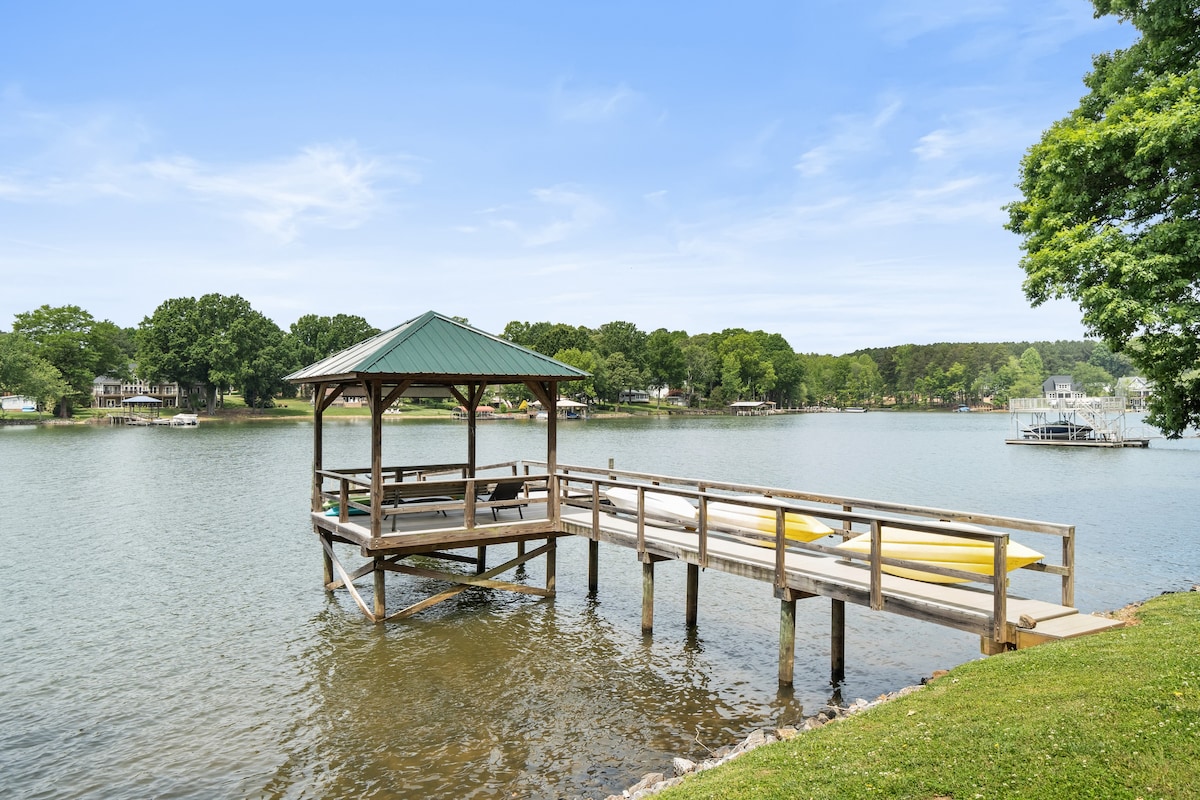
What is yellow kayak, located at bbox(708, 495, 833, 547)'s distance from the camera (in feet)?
39.9

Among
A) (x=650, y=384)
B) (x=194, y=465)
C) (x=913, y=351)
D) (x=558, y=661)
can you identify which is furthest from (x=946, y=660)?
(x=913, y=351)

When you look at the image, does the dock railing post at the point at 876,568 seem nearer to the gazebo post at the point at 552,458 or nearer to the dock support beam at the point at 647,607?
the dock support beam at the point at 647,607

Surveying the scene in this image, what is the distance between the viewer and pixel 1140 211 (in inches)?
595

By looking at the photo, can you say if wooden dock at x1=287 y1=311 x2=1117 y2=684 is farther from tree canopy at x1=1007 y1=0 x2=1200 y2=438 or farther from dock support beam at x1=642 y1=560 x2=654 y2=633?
tree canopy at x1=1007 y1=0 x2=1200 y2=438

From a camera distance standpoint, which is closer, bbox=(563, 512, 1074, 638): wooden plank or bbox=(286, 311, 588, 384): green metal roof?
bbox=(563, 512, 1074, 638): wooden plank

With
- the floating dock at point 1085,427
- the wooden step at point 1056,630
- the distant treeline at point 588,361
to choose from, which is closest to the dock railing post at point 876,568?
the wooden step at point 1056,630

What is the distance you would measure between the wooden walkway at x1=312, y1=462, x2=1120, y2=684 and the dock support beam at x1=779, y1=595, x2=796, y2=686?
0.7 inches

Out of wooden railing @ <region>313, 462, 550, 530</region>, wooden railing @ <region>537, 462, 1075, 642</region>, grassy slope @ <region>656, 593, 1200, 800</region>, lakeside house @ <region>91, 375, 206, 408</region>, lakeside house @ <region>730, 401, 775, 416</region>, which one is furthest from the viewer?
lakeside house @ <region>730, 401, 775, 416</region>

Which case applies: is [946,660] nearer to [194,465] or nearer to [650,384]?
[194,465]

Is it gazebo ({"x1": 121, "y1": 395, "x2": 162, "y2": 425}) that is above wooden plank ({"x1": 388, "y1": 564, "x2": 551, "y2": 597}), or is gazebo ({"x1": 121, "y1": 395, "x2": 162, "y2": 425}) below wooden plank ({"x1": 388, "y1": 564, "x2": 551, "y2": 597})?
above

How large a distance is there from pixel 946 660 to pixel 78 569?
20.1m

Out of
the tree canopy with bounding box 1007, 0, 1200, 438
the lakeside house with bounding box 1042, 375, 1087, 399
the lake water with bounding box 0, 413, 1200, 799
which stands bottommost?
the lake water with bounding box 0, 413, 1200, 799

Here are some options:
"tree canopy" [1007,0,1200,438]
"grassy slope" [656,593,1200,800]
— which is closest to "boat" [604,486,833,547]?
"grassy slope" [656,593,1200,800]

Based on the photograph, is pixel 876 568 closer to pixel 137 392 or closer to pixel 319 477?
pixel 319 477
